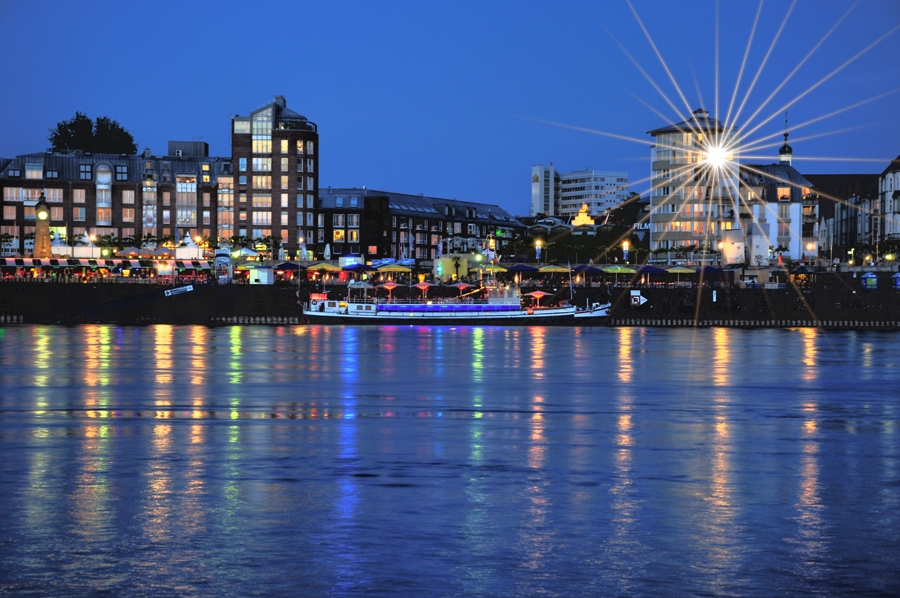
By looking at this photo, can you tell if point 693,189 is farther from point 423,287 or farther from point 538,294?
point 423,287

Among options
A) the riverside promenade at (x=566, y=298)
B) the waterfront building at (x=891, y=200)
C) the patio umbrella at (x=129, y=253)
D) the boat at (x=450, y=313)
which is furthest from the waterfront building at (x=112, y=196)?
the waterfront building at (x=891, y=200)

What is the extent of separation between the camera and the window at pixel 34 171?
159375 millimetres

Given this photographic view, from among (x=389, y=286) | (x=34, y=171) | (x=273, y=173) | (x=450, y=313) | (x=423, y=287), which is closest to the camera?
(x=450, y=313)

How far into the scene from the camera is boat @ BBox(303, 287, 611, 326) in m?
105

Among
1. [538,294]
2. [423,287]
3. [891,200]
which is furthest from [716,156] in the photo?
[423,287]

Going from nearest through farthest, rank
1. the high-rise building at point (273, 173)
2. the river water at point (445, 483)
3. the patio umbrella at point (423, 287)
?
the river water at point (445, 483)
the patio umbrella at point (423, 287)
the high-rise building at point (273, 173)

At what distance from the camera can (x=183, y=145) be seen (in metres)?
171

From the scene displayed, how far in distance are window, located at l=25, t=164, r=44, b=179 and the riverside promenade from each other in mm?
53781

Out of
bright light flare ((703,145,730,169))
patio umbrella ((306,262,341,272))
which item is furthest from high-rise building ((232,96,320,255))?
bright light flare ((703,145,730,169))

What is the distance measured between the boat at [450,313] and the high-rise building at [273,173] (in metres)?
51.5

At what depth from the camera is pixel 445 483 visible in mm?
25469

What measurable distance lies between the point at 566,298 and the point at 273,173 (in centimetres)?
5572

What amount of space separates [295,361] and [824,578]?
45185 mm

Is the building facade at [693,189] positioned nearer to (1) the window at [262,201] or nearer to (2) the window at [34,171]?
(1) the window at [262,201]
